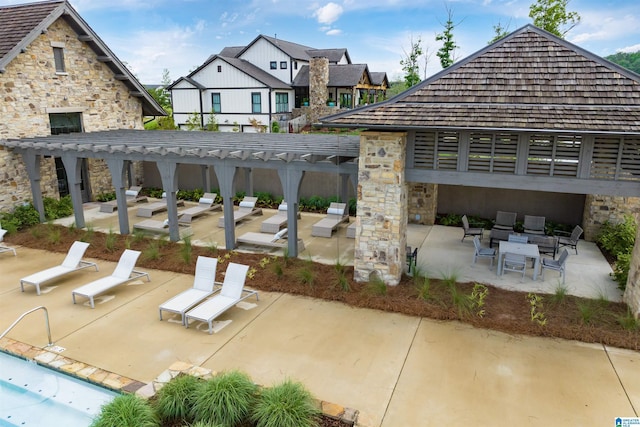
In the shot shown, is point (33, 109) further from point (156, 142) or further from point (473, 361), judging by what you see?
point (473, 361)

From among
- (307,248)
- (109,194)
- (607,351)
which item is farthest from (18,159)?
(607,351)

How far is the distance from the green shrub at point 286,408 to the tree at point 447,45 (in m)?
31.8

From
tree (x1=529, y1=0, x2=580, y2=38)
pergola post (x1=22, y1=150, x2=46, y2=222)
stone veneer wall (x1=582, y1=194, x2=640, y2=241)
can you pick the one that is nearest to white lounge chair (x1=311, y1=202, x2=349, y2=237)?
stone veneer wall (x1=582, y1=194, x2=640, y2=241)

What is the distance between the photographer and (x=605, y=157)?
8.23 metres

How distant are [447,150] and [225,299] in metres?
5.49

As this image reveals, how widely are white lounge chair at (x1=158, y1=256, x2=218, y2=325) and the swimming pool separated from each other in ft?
7.18

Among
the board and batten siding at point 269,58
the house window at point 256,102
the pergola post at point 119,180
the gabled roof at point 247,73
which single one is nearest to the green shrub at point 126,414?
the pergola post at point 119,180

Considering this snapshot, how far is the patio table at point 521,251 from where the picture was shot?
1024 cm

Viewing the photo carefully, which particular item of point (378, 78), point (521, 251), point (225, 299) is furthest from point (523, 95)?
point (378, 78)

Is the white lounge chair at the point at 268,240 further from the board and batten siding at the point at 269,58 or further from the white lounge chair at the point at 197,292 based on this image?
the board and batten siding at the point at 269,58

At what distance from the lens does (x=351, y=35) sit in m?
77.8

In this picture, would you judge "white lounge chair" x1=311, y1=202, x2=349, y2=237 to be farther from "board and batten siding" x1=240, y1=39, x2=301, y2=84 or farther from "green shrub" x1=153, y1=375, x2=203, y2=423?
"board and batten siding" x1=240, y1=39, x2=301, y2=84

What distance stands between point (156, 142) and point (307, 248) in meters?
5.75

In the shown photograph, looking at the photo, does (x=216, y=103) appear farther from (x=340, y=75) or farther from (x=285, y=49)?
(x=340, y=75)
